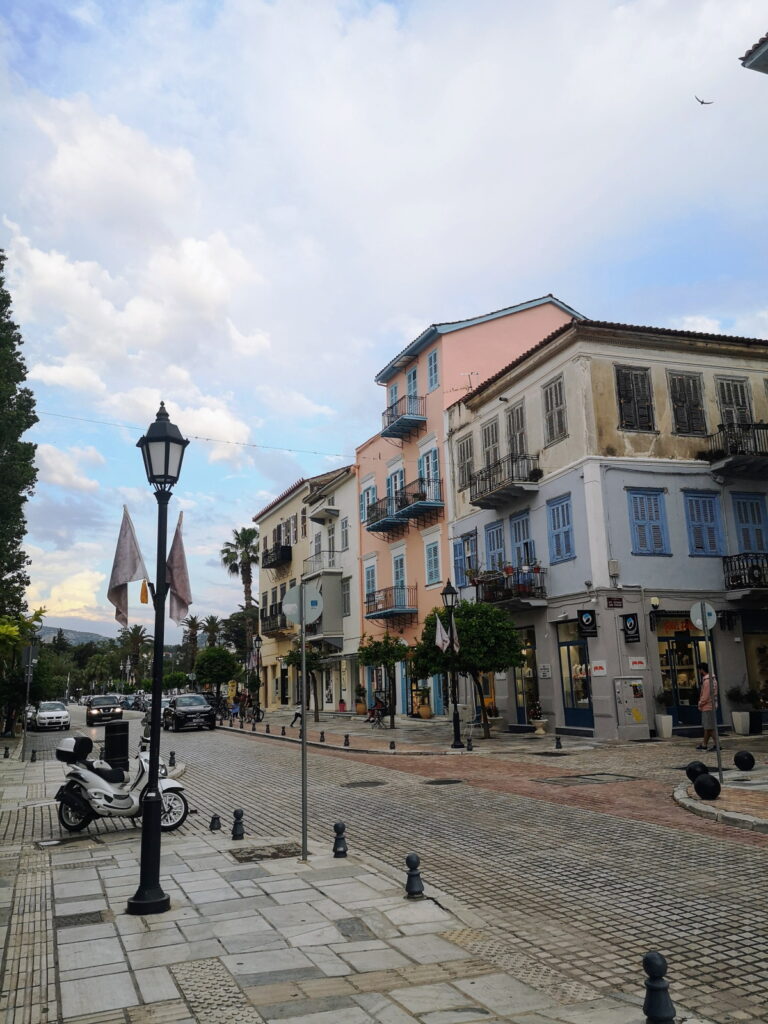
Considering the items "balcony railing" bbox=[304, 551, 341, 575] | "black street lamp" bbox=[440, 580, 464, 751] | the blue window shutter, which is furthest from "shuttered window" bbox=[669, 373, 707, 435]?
"balcony railing" bbox=[304, 551, 341, 575]

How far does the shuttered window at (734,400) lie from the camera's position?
24.9 metres

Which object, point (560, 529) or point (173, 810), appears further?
point (560, 529)

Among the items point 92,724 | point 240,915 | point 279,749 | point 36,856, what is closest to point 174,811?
point 36,856

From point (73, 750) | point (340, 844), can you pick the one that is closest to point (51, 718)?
point (73, 750)

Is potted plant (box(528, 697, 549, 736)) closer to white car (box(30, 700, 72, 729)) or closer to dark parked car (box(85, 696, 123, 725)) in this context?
dark parked car (box(85, 696, 123, 725))

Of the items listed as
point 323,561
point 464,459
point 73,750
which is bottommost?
point 73,750

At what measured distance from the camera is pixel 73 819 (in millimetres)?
10984

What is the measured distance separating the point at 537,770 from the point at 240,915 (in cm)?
1066

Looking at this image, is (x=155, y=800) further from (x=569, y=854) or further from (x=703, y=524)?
(x=703, y=524)

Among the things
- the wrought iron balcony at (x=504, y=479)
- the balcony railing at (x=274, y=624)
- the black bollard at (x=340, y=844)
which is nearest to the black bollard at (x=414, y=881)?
the black bollard at (x=340, y=844)

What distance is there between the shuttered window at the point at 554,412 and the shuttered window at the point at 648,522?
9.46 ft

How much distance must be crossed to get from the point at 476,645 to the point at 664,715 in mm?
5235

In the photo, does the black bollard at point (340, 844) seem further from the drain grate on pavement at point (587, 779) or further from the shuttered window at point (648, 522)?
the shuttered window at point (648, 522)

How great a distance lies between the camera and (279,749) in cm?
2375
